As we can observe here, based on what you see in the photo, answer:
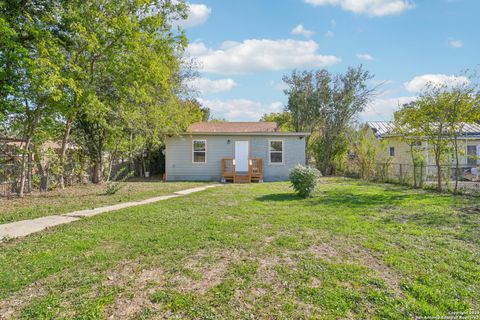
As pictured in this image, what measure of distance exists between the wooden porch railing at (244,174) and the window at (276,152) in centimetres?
89

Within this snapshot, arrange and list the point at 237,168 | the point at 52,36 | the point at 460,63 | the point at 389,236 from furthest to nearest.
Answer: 1. the point at 237,168
2. the point at 460,63
3. the point at 52,36
4. the point at 389,236

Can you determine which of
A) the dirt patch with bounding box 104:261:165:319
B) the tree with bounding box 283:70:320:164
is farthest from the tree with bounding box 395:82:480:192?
the dirt patch with bounding box 104:261:165:319

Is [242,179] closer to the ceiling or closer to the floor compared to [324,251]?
closer to the ceiling

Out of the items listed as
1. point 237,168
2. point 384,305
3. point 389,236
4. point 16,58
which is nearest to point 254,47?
point 237,168

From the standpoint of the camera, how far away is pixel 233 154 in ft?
48.5

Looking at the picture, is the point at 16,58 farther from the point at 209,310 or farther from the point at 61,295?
the point at 209,310

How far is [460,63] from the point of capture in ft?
30.6

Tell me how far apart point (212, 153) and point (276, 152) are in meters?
3.47

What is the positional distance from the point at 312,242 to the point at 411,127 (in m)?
8.66

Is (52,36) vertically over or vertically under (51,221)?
over

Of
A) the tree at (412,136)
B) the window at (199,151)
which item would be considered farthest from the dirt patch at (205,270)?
the window at (199,151)

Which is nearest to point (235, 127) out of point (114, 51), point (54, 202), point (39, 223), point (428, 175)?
point (114, 51)

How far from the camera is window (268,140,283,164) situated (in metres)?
15.0

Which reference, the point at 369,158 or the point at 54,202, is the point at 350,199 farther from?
the point at 54,202
